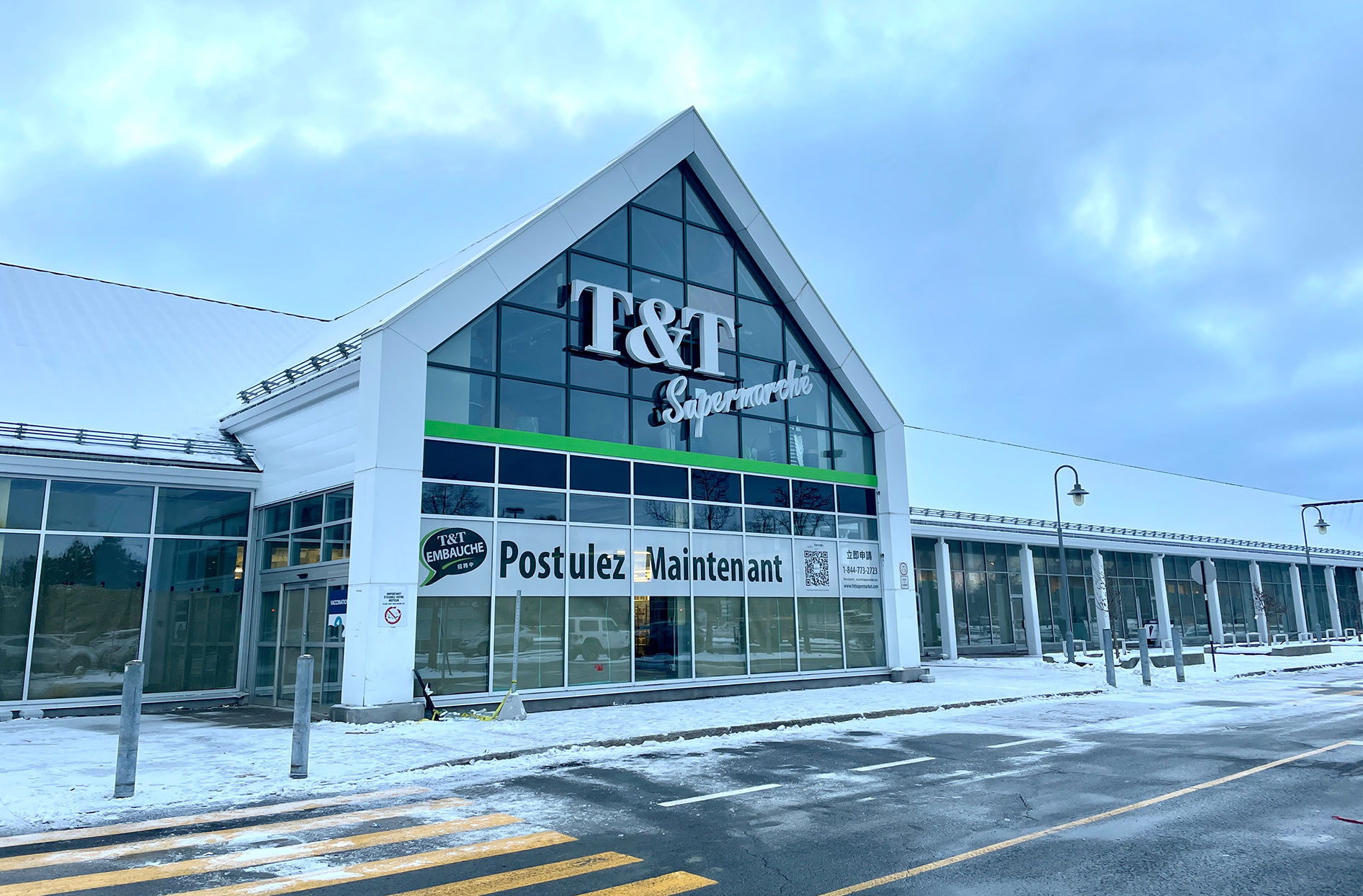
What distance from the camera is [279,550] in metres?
20.5

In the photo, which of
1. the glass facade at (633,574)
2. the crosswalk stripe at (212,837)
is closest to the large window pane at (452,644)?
the glass facade at (633,574)

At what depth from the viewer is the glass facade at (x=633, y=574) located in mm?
18203

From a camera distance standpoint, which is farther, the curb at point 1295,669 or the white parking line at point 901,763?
the curb at point 1295,669

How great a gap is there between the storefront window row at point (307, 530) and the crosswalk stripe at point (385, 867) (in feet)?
35.8

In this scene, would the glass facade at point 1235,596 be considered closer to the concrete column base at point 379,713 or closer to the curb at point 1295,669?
the curb at point 1295,669

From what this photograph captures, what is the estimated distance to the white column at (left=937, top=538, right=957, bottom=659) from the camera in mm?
36094

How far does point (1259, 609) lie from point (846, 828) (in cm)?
5412

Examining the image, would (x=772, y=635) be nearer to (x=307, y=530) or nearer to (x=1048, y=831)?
(x=307, y=530)

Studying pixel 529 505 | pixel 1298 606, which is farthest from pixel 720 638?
pixel 1298 606

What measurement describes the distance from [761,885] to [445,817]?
3.82 m

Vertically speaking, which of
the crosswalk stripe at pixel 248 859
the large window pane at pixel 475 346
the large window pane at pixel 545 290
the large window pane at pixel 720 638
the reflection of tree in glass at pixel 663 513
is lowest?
the crosswalk stripe at pixel 248 859

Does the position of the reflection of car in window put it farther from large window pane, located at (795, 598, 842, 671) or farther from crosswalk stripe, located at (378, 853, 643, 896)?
crosswalk stripe, located at (378, 853, 643, 896)

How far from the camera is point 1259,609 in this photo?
5194cm

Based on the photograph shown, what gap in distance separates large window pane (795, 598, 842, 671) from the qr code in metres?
0.41
